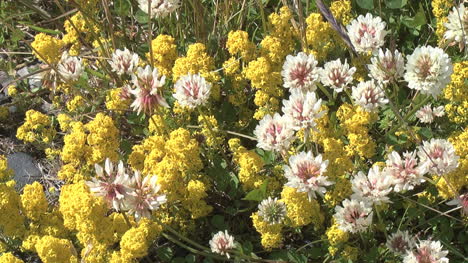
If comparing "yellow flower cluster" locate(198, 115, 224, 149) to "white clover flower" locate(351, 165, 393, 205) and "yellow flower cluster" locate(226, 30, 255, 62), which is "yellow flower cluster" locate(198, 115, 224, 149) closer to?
"yellow flower cluster" locate(226, 30, 255, 62)

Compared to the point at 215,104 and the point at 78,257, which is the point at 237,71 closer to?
the point at 215,104

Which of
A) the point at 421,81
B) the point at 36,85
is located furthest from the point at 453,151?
the point at 36,85

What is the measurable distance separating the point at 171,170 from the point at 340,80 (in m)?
0.79

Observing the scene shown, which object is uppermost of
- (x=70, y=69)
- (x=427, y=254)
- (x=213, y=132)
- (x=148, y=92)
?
(x=148, y=92)

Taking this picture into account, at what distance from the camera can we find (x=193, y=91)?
281 cm

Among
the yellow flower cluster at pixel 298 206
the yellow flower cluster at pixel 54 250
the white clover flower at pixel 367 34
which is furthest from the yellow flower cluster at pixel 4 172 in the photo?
the white clover flower at pixel 367 34

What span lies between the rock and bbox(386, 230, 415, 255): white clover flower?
1.99 metres

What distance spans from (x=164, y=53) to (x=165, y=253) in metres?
0.97

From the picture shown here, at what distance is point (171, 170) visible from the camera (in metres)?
2.72

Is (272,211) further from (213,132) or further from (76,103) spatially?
(76,103)

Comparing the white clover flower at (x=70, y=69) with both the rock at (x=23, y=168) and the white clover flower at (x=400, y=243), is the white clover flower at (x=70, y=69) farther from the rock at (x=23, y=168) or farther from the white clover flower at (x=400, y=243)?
the white clover flower at (x=400, y=243)

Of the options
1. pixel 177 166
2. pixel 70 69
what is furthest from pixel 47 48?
pixel 177 166

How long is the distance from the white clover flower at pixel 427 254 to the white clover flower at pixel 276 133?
2.02 feet

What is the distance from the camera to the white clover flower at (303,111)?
2.48m
